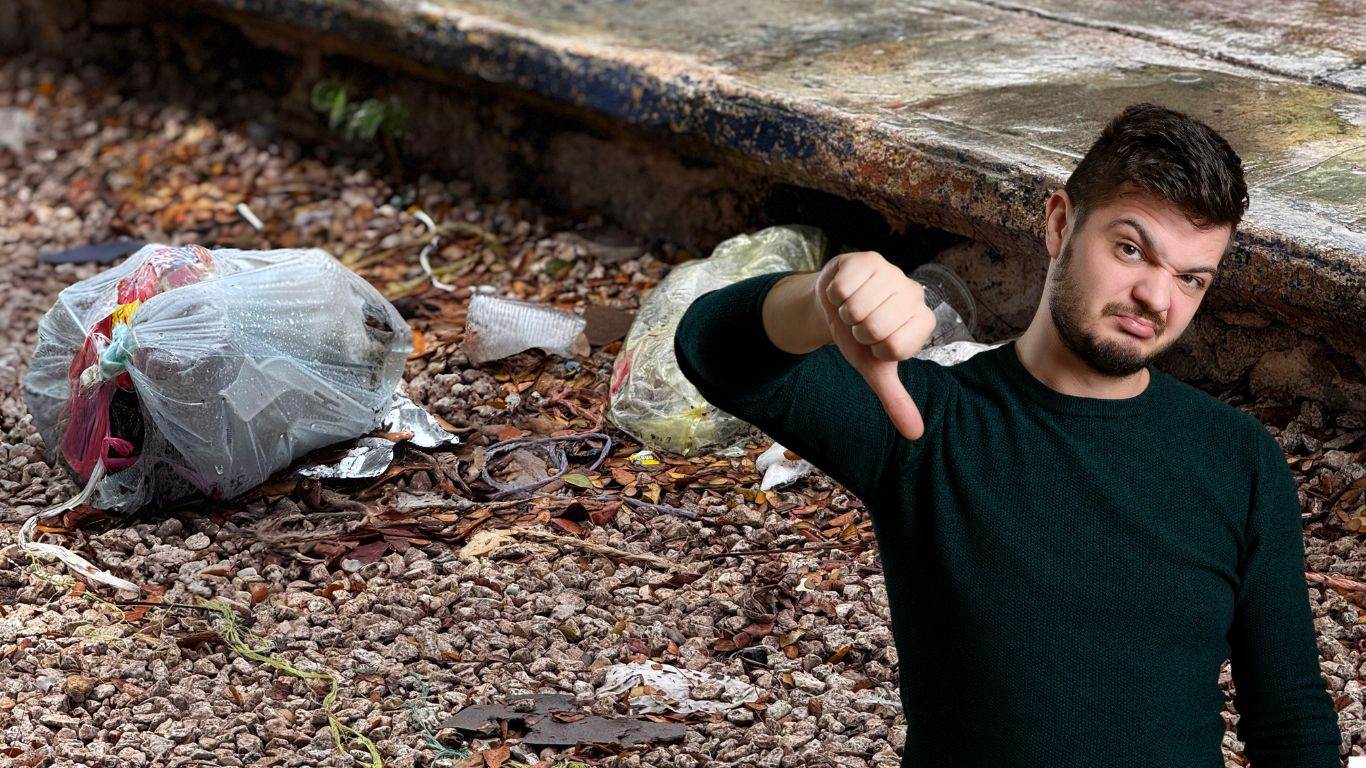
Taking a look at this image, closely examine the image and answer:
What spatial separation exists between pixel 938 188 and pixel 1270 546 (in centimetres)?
190

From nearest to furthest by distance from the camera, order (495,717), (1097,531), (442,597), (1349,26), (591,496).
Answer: (1097,531), (495,717), (442,597), (591,496), (1349,26)

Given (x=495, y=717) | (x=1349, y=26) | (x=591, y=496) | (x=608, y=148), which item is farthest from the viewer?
(x=608, y=148)

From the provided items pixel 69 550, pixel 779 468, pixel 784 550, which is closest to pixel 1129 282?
pixel 784 550

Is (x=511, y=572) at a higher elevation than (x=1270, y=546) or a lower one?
lower

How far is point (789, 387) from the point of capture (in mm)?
1672

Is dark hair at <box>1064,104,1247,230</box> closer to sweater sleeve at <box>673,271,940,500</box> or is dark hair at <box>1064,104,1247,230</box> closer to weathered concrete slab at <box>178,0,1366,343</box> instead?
sweater sleeve at <box>673,271,940,500</box>

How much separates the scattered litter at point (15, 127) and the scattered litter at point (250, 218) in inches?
51.4

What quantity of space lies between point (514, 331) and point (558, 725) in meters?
1.54

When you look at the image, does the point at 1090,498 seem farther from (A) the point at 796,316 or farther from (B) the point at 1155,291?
(A) the point at 796,316

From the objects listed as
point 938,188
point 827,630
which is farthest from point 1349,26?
point 827,630

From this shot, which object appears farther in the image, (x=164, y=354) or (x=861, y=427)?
(x=164, y=354)

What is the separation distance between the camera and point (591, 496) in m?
3.32

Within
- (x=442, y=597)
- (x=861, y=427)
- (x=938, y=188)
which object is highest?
(x=861, y=427)

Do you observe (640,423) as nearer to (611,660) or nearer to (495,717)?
(611,660)
